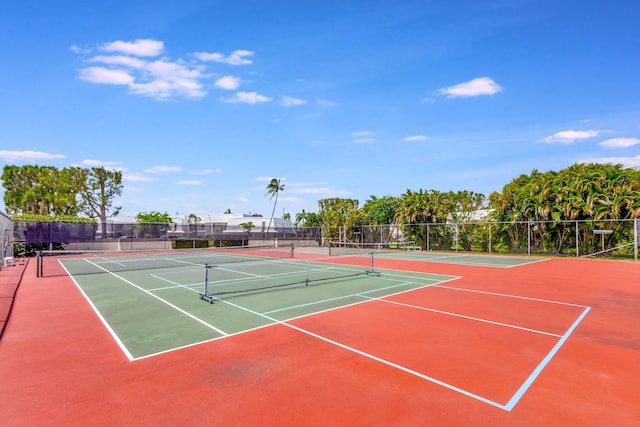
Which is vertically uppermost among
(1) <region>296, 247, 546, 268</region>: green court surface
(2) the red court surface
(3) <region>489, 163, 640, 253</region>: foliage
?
(3) <region>489, 163, 640, 253</region>: foliage

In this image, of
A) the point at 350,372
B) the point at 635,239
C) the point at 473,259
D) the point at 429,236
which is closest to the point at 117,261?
the point at 350,372

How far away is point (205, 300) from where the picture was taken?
386 inches

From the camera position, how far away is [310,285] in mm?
12438

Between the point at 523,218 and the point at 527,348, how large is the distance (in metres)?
26.1

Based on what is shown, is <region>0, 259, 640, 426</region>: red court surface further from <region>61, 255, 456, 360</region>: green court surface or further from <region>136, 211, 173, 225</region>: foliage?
<region>136, 211, 173, 225</region>: foliage

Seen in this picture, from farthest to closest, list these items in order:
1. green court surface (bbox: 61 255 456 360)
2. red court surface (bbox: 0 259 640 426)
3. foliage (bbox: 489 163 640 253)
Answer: foliage (bbox: 489 163 640 253) < green court surface (bbox: 61 255 456 360) < red court surface (bbox: 0 259 640 426)

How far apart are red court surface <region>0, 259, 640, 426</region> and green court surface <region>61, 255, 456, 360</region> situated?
49 centimetres

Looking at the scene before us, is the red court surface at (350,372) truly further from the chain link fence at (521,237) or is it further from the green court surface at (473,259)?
the chain link fence at (521,237)

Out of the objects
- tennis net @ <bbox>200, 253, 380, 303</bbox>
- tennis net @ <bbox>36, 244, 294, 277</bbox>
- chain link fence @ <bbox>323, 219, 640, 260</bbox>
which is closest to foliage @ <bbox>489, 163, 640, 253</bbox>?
chain link fence @ <bbox>323, 219, 640, 260</bbox>

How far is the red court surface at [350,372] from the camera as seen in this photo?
401cm

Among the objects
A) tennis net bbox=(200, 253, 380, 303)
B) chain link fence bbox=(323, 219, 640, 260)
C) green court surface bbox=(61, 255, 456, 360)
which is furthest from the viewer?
chain link fence bbox=(323, 219, 640, 260)

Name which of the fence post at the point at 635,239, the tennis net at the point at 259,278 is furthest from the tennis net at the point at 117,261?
the fence post at the point at 635,239

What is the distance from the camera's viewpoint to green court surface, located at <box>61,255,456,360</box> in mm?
6945

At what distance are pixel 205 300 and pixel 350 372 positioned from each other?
19.6 feet
